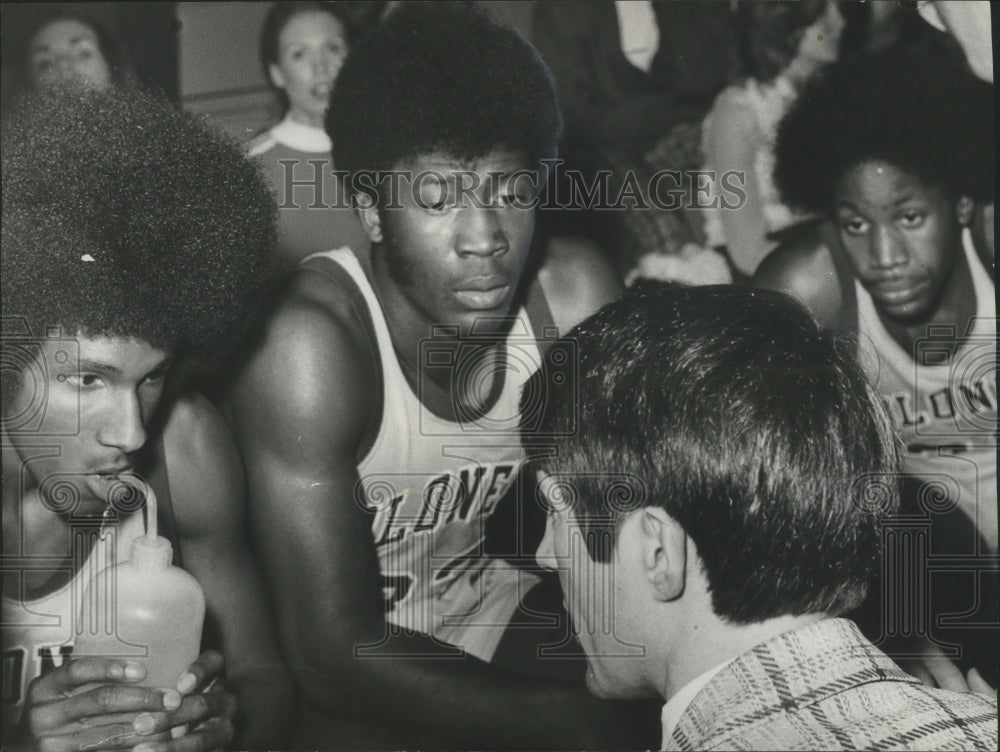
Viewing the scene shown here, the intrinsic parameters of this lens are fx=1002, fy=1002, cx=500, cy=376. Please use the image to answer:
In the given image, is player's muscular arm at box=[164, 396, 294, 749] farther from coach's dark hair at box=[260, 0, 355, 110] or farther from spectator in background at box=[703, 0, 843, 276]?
spectator in background at box=[703, 0, 843, 276]

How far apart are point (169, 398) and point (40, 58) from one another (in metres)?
0.58

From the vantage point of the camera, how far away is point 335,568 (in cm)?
154

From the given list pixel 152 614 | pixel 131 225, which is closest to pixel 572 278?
pixel 131 225

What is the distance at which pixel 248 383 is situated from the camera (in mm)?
1543

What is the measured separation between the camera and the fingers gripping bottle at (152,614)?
1498 mm

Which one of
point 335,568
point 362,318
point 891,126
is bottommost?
point 335,568

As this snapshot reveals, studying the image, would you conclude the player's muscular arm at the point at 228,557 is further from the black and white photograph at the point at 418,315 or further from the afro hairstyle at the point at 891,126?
the afro hairstyle at the point at 891,126

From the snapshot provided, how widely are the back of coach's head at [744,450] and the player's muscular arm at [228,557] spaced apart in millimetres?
524

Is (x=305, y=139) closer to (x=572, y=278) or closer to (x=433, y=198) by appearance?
(x=433, y=198)

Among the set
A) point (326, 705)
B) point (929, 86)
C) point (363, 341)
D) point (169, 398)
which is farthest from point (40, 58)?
point (929, 86)

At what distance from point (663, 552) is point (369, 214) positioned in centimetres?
69

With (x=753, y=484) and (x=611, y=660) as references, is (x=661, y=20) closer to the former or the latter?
(x=753, y=484)

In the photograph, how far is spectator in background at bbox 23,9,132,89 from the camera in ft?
5.15

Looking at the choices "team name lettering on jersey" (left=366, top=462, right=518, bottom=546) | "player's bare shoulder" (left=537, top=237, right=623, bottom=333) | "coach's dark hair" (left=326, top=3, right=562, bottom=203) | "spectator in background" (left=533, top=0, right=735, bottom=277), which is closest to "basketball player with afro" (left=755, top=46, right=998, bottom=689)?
"spectator in background" (left=533, top=0, right=735, bottom=277)
